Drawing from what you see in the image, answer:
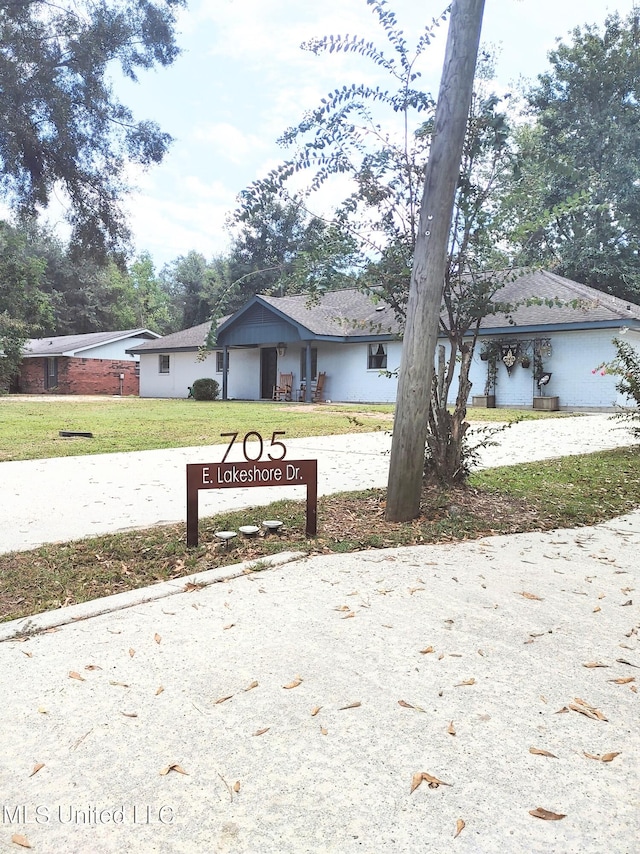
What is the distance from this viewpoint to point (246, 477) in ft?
14.5

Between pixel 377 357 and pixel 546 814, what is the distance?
70.9ft

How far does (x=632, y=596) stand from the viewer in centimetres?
358

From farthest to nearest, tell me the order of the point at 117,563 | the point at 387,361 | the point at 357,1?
1. the point at 387,361
2. the point at 357,1
3. the point at 117,563

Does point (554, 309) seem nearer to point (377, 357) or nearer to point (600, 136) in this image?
point (377, 357)

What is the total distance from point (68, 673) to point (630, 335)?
19.4m

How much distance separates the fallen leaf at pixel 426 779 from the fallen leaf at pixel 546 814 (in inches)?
9.3

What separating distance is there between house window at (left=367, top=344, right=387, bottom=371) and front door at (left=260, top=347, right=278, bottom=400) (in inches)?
182

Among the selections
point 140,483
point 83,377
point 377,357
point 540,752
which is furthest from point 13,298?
point 540,752

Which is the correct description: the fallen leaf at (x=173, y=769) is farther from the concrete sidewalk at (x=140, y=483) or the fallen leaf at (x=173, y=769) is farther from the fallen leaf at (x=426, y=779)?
the concrete sidewalk at (x=140, y=483)

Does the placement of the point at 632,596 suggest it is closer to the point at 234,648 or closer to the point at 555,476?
the point at 234,648

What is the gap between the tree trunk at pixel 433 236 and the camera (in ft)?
15.7

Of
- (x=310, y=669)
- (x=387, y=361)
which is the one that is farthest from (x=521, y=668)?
(x=387, y=361)

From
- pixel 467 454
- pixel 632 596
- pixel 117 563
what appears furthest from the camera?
pixel 467 454

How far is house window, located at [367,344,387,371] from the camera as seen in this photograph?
22884 mm
